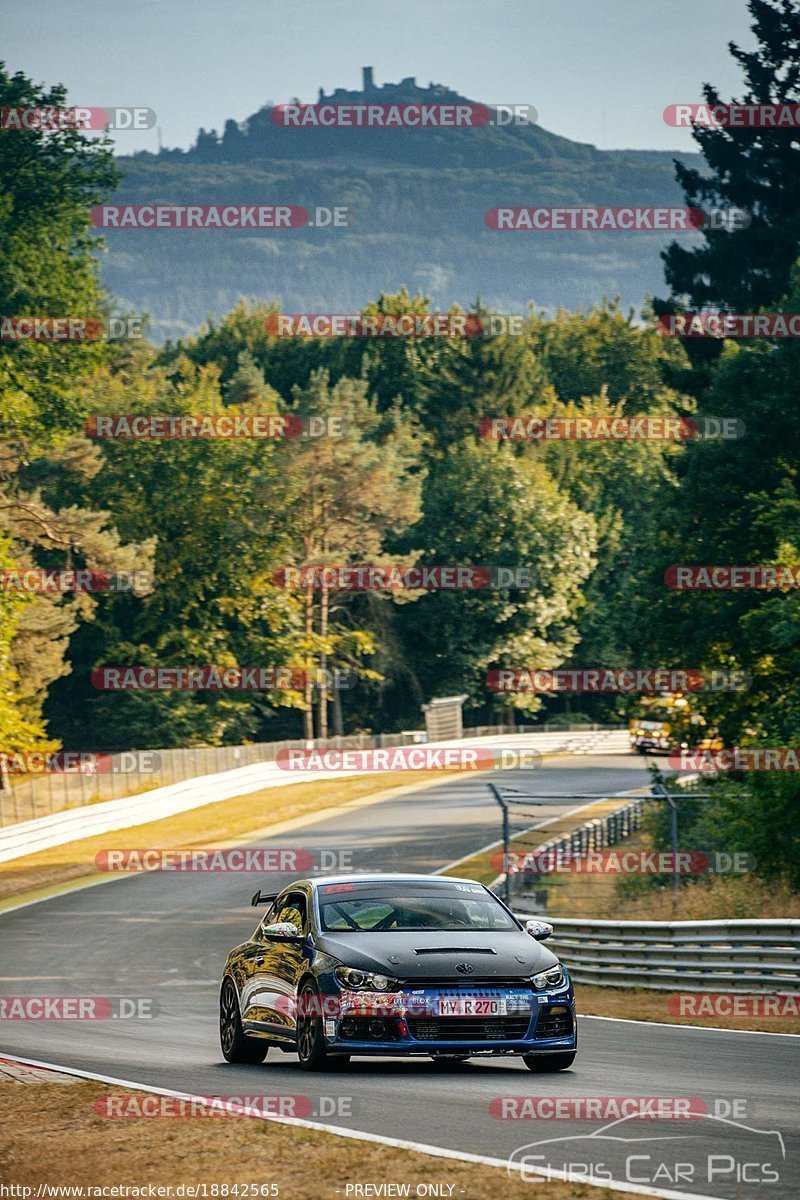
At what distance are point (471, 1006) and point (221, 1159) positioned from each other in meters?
3.27

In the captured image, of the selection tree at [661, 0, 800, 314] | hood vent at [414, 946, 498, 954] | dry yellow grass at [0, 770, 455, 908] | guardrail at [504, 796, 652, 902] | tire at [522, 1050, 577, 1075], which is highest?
tree at [661, 0, 800, 314]

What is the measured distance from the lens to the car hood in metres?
11.7

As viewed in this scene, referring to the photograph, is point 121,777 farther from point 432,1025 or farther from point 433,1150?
point 433,1150

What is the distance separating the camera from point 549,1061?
12.2m

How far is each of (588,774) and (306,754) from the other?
10.4 m

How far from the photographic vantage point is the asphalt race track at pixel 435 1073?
8500 millimetres

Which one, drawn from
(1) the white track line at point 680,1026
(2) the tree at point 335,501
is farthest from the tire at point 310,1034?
(2) the tree at point 335,501

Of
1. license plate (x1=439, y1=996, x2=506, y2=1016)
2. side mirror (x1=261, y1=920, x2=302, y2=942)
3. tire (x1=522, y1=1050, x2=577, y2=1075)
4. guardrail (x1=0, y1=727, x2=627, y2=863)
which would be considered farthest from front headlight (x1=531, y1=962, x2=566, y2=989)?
guardrail (x1=0, y1=727, x2=627, y2=863)

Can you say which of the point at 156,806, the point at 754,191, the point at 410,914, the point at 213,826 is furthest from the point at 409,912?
the point at 754,191

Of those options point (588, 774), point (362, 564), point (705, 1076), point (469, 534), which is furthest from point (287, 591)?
point (705, 1076)

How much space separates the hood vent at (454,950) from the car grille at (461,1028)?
0.50 metres

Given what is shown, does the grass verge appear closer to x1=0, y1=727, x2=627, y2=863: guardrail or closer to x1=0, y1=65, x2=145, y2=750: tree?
x1=0, y1=727, x2=627, y2=863: guardrail

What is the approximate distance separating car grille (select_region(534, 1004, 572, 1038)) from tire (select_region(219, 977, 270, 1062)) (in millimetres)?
2691

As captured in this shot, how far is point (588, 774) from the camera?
5947cm
